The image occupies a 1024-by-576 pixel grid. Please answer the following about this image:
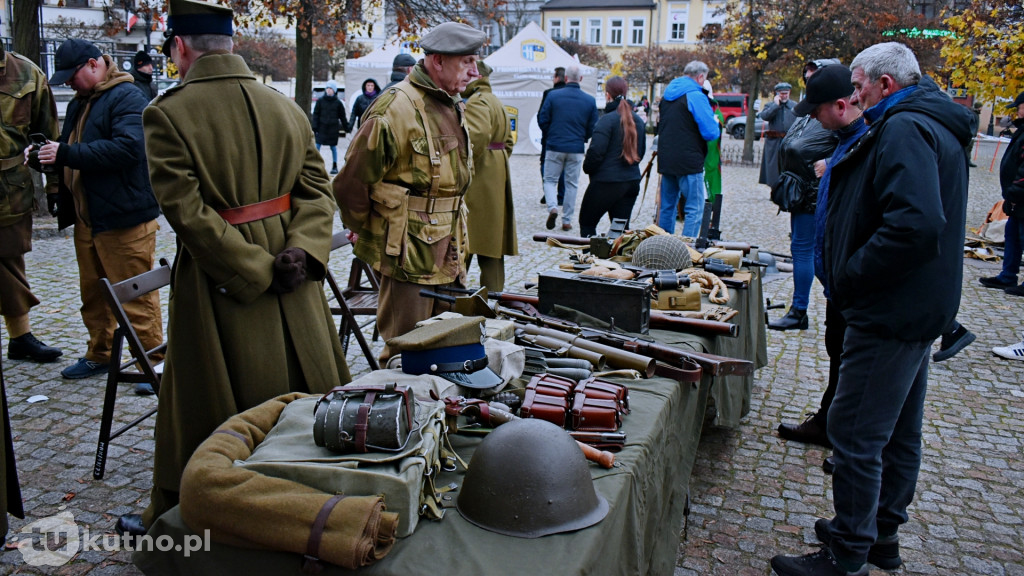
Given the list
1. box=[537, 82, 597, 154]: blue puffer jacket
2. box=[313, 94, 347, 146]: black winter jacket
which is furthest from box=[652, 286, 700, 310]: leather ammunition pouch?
box=[313, 94, 347, 146]: black winter jacket

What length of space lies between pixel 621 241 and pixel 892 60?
2225 millimetres

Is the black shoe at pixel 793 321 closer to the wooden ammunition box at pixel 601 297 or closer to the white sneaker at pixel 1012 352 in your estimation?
the white sneaker at pixel 1012 352

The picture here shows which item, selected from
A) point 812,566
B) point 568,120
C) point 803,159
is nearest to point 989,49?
point 568,120

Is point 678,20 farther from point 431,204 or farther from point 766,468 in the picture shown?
point 431,204

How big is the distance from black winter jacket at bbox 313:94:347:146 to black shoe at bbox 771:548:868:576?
43.8 feet

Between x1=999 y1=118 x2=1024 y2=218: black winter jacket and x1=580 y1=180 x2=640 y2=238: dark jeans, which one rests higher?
x1=999 y1=118 x2=1024 y2=218: black winter jacket

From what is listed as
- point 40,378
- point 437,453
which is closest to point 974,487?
point 437,453

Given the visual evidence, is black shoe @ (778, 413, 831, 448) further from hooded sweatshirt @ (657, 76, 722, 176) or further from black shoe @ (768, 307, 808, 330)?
hooded sweatshirt @ (657, 76, 722, 176)

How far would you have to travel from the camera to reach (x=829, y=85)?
3760 millimetres

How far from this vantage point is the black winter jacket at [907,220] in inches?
101

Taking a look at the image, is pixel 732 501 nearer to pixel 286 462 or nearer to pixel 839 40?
pixel 286 462

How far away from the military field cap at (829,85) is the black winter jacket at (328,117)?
12355 mm

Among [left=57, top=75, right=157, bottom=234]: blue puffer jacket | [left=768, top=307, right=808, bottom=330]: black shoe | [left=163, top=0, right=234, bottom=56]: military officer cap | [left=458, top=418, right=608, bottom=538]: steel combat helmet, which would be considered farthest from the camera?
[left=768, top=307, right=808, bottom=330]: black shoe

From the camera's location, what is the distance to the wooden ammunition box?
3404 mm
